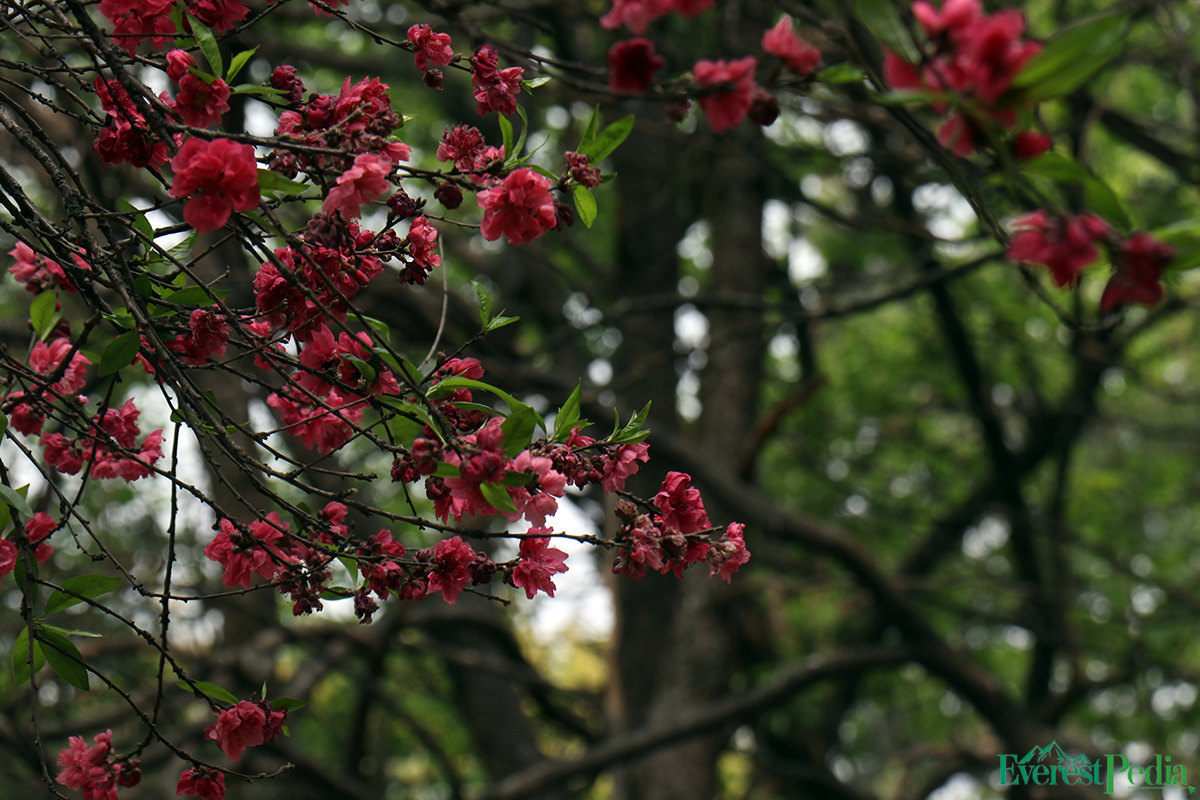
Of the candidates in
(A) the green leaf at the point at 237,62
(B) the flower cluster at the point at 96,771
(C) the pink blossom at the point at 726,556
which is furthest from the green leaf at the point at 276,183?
(B) the flower cluster at the point at 96,771

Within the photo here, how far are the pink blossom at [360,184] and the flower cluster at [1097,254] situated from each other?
791 millimetres

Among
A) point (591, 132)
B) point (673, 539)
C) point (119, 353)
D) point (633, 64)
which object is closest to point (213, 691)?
point (119, 353)

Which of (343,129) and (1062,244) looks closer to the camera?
(1062,244)

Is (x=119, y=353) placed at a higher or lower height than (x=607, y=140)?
higher

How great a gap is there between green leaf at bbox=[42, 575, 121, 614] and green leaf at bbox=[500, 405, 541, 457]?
2.62 feet

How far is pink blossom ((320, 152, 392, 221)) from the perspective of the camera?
1.16m

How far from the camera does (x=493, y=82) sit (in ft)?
4.95

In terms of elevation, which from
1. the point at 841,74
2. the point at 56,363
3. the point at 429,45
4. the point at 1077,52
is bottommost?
the point at 1077,52

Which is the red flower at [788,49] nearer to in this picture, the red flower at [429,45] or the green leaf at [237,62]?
the red flower at [429,45]

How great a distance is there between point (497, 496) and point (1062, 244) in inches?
29.7

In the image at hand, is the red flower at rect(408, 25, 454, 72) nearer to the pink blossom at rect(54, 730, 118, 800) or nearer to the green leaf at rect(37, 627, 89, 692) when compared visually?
the green leaf at rect(37, 627, 89, 692)

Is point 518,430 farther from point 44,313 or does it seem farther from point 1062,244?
point 44,313

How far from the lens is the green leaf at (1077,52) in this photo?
82 centimetres

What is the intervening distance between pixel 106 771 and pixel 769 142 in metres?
4.66
